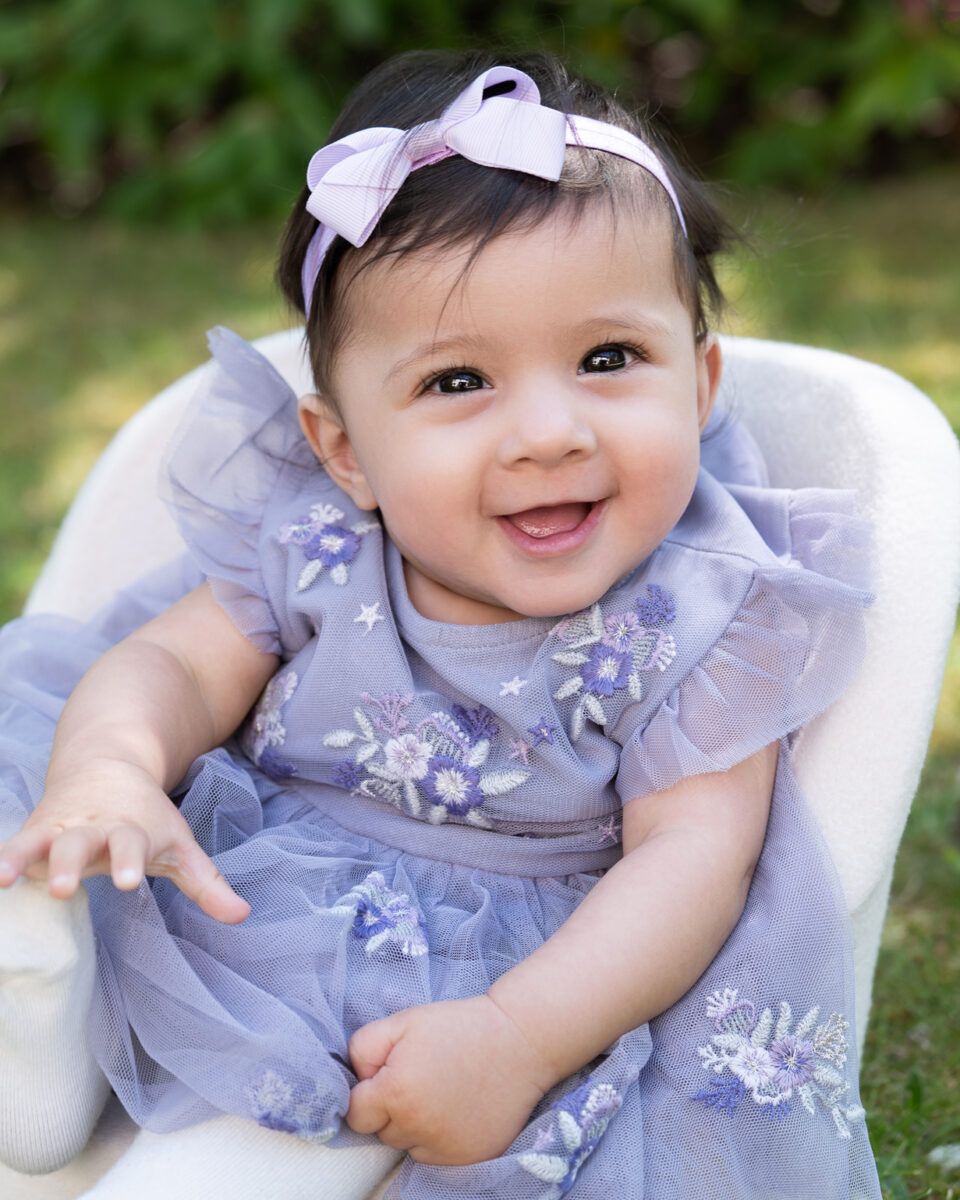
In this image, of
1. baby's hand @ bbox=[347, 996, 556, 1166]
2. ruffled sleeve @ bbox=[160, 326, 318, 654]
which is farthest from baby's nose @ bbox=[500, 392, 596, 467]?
baby's hand @ bbox=[347, 996, 556, 1166]

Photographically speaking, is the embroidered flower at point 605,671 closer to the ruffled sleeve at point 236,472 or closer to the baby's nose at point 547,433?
the baby's nose at point 547,433

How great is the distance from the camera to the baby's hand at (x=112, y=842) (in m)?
1.01

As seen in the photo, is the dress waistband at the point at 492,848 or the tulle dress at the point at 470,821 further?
the dress waistband at the point at 492,848

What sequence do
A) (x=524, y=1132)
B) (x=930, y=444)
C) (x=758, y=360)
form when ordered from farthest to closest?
(x=758, y=360) → (x=930, y=444) → (x=524, y=1132)

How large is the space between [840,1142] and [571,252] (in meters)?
0.78

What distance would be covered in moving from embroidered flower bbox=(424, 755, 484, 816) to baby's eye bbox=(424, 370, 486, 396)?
0.34 metres

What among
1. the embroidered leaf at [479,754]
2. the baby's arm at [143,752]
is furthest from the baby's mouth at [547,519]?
the baby's arm at [143,752]

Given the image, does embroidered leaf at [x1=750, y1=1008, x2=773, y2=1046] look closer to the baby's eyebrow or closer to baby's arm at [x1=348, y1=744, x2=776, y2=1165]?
baby's arm at [x1=348, y1=744, x2=776, y2=1165]

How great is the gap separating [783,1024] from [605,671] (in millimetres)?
342

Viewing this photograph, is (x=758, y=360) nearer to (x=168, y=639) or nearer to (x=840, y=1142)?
(x=168, y=639)

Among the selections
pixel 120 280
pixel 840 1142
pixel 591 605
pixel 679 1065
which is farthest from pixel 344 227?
pixel 120 280

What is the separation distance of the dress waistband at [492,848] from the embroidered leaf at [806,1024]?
0.24 metres

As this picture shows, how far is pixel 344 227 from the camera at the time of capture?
48.8 inches

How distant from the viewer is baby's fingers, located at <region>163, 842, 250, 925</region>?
3.52 feet
